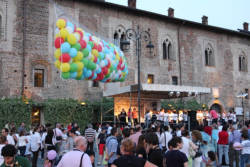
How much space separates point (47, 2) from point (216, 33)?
17003mm

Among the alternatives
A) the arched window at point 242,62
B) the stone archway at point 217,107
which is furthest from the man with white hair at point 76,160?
the arched window at point 242,62

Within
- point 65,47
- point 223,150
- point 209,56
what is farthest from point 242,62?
point 65,47

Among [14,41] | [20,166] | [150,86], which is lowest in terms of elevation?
[20,166]

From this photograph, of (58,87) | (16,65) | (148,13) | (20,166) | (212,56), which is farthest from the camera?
(212,56)

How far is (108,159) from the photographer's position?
7.64m

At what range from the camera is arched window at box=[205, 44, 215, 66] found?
3066 centimetres

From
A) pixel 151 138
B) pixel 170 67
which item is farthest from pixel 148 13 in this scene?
pixel 151 138

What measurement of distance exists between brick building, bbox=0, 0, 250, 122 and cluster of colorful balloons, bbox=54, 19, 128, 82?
1058cm

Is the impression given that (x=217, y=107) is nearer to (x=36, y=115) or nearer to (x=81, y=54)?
(x=36, y=115)

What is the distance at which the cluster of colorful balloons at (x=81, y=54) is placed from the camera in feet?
33.4

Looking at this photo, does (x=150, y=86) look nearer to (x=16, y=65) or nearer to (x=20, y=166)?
(x=16, y=65)

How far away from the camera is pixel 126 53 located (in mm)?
25578

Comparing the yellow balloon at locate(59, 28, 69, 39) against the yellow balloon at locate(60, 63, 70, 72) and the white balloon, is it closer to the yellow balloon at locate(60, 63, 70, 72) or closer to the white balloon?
the white balloon

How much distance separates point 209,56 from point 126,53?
9581mm
